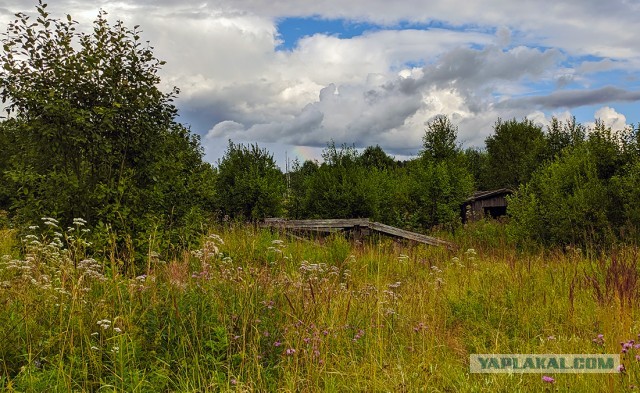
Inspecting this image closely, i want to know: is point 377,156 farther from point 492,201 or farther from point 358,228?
point 358,228

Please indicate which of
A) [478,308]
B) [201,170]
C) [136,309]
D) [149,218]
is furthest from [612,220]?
[136,309]

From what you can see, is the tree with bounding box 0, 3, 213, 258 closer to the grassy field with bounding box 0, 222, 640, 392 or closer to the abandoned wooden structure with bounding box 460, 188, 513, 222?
the grassy field with bounding box 0, 222, 640, 392

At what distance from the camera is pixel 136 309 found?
4.13 m

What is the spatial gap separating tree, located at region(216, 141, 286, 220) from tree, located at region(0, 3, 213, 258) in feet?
32.7

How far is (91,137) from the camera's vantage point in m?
6.75

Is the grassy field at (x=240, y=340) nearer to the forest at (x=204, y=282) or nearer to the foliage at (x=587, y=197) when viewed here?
the forest at (x=204, y=282)

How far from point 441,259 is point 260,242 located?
4125 mm

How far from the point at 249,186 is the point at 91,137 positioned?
36.3ft

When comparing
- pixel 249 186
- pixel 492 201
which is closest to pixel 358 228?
pixel 249 186

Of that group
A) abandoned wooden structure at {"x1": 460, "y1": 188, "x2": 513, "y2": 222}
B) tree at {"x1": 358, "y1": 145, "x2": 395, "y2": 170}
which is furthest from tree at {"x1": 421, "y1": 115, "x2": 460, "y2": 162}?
tree at {"x1": 358, "y1": 145, "x2": 395, "y2": 170}

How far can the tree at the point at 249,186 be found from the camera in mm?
17844

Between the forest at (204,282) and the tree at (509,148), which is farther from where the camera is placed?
the tree at (509,148)

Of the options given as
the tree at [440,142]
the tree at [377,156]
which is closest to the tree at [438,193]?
the tree at [440,142]

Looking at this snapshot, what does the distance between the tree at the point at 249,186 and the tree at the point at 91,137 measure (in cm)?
997
